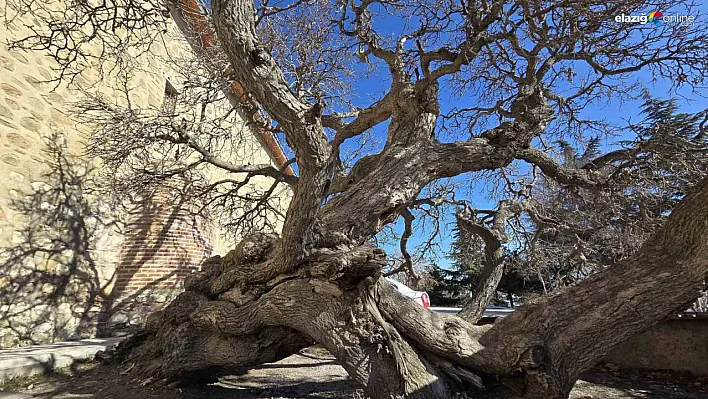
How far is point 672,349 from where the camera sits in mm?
4551

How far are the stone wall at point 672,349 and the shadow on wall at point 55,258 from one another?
302 inches

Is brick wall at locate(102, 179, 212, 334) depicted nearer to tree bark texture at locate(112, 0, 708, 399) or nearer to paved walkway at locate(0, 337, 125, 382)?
paved walkway at locate(0, 337, 125, 382)

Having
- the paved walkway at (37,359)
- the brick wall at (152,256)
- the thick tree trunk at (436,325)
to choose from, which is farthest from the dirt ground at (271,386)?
the brick wall at (152,256)

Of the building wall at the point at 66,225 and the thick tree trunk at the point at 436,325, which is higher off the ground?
the building wall at the point at 66,225

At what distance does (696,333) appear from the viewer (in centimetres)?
444

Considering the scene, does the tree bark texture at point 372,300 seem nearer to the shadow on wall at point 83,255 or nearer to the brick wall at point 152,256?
the shadow on wall at point 83,255

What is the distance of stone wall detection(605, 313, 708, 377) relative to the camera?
14.4 ft

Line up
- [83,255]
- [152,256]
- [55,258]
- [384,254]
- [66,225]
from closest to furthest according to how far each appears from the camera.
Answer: [384,254], [55,258], [66,225], [83,255], [152,256]

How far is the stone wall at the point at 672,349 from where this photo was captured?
173 inches

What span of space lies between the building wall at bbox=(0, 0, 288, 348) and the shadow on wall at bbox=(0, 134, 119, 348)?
A: 0.5 inches

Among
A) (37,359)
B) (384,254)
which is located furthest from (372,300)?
(37,359)

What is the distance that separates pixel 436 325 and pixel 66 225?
5.63 metres

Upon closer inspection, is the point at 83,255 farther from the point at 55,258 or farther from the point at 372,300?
the point at 372,300

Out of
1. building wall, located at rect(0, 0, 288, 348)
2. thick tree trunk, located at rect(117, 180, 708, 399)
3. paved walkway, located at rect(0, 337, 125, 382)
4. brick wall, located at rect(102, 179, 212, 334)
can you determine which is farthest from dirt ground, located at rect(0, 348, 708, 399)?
brick wall, located at rect(102, 179, 212, 334)
